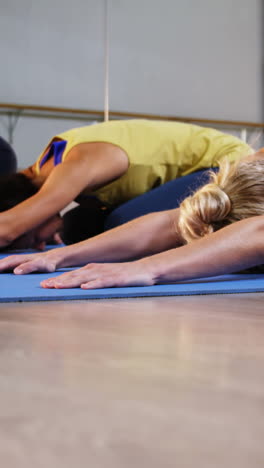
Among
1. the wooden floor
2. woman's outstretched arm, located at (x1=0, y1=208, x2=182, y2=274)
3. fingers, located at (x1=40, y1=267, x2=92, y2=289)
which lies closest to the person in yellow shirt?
woman's outstretched arm, located at (x1=0, y1=208, x2=182, y2=274)

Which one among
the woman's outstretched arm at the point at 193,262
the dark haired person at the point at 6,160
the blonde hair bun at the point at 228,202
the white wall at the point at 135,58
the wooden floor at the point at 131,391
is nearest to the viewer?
the wooden floor at the point at 131,391

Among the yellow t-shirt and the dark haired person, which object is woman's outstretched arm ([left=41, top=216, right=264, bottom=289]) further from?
the dark haired person

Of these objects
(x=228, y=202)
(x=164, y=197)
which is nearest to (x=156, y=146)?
(x=164, y=197)

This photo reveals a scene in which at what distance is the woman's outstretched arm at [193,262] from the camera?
1062 mm

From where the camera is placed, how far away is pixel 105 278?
3.44ft

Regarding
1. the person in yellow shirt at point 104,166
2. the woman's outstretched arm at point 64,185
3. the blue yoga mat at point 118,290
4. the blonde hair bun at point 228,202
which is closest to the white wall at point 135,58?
the person in yellow shirt at point 104,166

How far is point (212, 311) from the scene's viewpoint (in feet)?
2.81

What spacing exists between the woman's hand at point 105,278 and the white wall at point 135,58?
359cm

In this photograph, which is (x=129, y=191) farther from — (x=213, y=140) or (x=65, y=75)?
(x=65, y=75)

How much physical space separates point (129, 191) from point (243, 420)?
1759mm

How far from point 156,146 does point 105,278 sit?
3.28 feet

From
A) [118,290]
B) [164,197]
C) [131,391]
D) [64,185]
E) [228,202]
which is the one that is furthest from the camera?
[164,197]

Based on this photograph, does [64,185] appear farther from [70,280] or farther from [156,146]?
[70,280]

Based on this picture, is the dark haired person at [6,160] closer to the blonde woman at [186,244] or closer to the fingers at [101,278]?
the blonde woman at [186,244]
